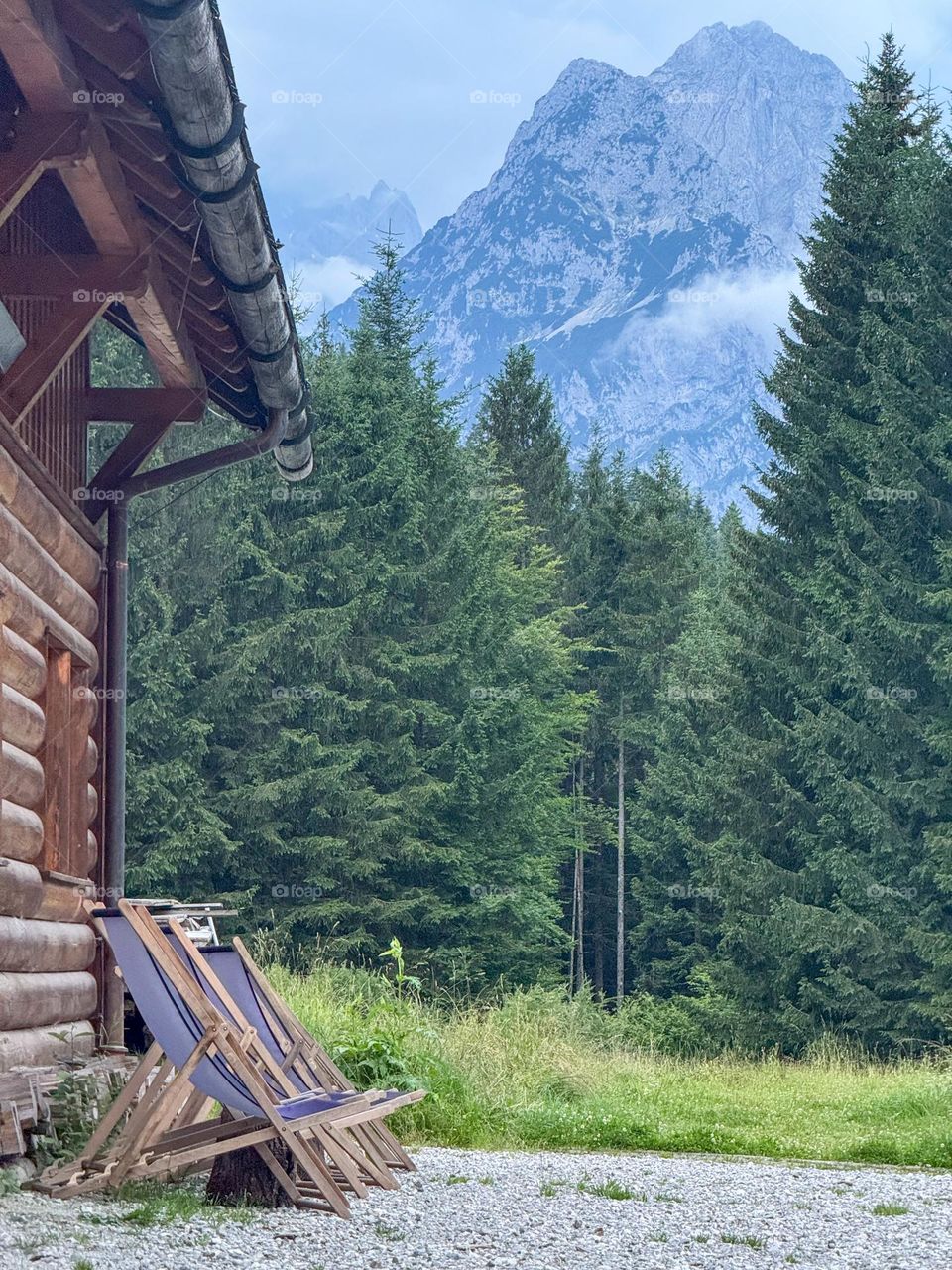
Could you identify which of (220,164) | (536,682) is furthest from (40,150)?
(536,682)

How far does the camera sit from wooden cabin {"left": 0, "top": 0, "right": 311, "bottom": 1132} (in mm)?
4988

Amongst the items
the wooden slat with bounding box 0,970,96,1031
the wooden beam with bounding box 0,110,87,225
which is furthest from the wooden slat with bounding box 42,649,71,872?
Answer: the wooden beam with bounding box 0,110,87,225

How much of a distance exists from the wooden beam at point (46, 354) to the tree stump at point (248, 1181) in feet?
10.4

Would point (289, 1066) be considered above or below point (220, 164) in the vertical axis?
below

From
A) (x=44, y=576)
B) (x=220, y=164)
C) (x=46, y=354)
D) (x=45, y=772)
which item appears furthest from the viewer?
(x=45, y=772)

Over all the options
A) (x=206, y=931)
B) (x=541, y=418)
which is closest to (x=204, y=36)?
(x=206, y=931)

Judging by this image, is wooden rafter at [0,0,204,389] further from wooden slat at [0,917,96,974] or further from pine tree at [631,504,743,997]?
pine tree at [631,504,743,997]

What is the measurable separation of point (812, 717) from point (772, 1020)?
4526 millimetres

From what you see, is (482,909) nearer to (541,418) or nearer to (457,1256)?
(541,418)

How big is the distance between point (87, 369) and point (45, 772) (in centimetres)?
256

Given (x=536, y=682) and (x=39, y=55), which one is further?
(x=536, y=682)

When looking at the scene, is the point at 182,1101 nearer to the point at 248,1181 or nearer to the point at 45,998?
the point at 248,1181

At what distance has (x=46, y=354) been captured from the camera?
20.9 feet

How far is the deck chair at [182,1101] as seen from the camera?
5.26 metres
